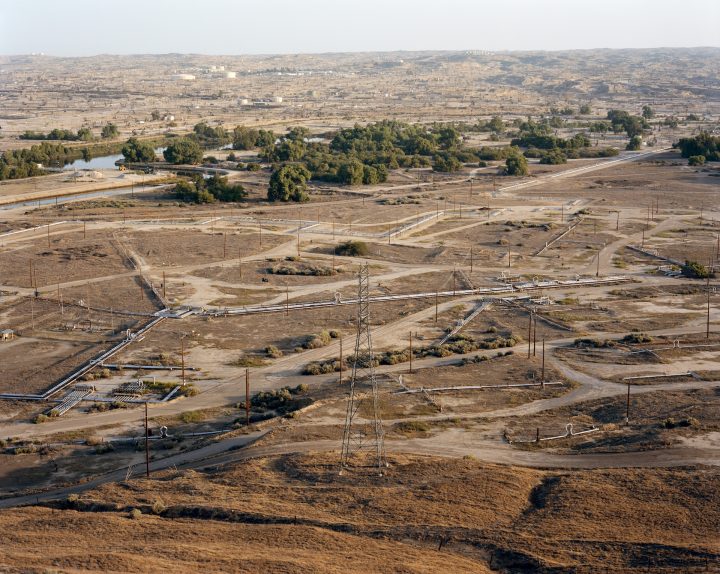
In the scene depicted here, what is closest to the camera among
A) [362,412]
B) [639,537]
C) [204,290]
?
[639,537]

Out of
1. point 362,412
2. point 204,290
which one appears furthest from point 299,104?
point 362,412

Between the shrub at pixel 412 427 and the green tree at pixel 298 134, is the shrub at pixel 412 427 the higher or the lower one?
the lower one

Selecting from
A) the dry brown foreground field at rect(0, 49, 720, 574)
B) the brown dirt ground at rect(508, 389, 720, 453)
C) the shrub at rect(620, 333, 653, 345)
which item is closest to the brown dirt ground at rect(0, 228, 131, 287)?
the dry brown foreground field at rect(0, 49, 720, 574)

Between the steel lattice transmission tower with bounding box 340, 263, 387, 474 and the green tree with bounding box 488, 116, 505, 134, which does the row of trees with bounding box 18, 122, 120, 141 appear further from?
the steel lattice transmission tower with bounding box 340, 263, 387, 474

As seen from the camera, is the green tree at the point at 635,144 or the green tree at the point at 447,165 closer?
the green tree at the point at 447,165

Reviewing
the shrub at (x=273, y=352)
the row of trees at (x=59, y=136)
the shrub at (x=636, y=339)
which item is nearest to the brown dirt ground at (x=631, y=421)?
the shrub at (x=636, y=339)

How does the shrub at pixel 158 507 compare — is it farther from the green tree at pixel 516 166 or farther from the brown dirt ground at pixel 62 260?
the green tree at pixel 516 166

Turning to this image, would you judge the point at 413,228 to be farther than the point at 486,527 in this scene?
Yes

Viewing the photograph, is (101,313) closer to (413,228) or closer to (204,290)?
(204,290)

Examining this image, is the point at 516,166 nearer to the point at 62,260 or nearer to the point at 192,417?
the point at 62,260

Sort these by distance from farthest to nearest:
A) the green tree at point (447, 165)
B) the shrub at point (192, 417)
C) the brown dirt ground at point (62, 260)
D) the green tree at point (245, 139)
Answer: the green tree at point (245, 139) < the green tree at point (447, 165) < the brown dirt ground at point (62, 260) < the shrub at point (192, 417)

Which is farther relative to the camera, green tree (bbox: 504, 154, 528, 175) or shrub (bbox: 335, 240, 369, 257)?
green tree (bbox: 504, 154, 528, 175)
